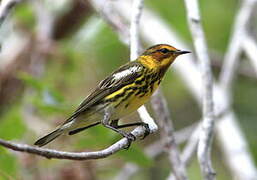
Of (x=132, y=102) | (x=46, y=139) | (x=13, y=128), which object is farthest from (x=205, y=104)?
(x=13, y=128)

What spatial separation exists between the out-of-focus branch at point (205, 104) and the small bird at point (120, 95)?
225 mm

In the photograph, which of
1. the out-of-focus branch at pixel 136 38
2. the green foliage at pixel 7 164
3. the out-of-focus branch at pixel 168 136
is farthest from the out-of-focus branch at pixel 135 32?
the green foliage at pixel 7 164

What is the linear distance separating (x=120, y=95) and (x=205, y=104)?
0.55 m

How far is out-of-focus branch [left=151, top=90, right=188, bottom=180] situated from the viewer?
14.2 ft

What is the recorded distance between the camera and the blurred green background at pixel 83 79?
4.96 metres

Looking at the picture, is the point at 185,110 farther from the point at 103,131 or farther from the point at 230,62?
the point at 103,131

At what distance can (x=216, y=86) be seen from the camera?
19.3ft

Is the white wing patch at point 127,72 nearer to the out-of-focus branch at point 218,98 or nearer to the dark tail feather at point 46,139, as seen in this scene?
the dark tail feather at point 46,139

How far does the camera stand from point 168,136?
14.5ft

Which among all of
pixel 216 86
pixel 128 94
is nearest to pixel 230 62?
pixel 216 86

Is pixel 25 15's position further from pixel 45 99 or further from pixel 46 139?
pixel 46 139

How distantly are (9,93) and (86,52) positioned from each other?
95 cm

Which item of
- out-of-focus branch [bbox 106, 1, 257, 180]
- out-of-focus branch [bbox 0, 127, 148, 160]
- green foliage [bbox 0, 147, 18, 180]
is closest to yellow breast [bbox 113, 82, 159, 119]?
green foliage [bbox 0, 147, 18, 180]

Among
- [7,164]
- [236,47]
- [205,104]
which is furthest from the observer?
[236,47]
